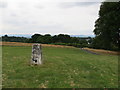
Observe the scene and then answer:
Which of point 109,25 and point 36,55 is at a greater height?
point 109,25

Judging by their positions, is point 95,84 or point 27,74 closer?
point 95,84

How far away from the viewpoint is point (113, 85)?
4.11 m

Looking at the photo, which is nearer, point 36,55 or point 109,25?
point 36,55

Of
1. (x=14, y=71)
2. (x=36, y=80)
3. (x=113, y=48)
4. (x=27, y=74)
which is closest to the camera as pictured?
(x=36, y=80)

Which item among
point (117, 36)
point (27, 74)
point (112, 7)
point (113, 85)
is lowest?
point (113, 85)

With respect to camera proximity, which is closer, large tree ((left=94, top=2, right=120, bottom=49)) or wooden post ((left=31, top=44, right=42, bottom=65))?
wooden post ((left=31, top=44, right=42, bottom=65))

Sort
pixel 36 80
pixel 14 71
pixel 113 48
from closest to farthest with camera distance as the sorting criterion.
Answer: pixel 36 80 < pixel 14 71 < pixel 113 48

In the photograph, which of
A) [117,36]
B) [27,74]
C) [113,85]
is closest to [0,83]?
[27,74]

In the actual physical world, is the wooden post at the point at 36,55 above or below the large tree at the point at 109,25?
below

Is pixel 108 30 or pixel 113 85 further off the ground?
pixel 108 30

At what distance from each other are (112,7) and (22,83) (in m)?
17.6

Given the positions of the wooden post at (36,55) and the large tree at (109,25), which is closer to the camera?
the wooden post at (36,55)

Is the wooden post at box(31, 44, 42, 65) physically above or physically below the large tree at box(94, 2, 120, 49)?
below

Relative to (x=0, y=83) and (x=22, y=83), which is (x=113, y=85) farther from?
(x=0, y=83)
